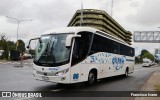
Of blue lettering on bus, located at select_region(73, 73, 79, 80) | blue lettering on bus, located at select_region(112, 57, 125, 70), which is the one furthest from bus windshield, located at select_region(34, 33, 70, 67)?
blue lettering on bus, located at select_region(112, 57, 125, 70)

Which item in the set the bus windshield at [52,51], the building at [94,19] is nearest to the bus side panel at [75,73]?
the bus windshield at [52,51]

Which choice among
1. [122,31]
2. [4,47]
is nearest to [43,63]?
[4,47]

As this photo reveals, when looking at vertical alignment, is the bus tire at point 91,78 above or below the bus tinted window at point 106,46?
below

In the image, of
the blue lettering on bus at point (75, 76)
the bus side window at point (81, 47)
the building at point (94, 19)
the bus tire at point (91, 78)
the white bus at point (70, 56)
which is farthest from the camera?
the building at point (94, 19)

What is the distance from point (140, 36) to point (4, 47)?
1178 inches

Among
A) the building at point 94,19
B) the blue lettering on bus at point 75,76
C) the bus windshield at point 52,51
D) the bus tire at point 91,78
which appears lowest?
the bus tire at point 91,78

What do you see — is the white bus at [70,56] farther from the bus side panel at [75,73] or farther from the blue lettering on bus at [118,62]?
the blue lettering on bus at [118,62]

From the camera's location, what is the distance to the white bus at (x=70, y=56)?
13430 millimetres

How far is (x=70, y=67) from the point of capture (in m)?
13.6

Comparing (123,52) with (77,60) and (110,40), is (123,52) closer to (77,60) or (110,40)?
(110,40)

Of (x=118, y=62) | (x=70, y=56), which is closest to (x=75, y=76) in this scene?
(x=70, y=56)

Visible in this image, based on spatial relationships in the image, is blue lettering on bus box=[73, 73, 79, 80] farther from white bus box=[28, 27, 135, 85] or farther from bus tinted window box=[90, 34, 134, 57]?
bus tinted window box=[90, 34, 134, 57]

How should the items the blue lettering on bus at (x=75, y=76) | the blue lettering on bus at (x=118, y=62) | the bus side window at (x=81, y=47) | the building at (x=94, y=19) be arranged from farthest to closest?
1. the building at (x=94, y=19)
2. the blue lettering on bus at (x=118, y=62)
3. the bus side window at (x=81, y=47)
4. the blue lettering on bus at (x=75, y=76)

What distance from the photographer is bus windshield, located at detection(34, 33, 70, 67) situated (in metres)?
13.5
